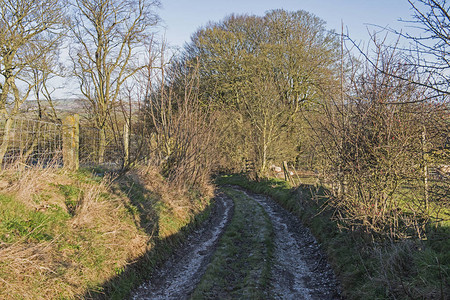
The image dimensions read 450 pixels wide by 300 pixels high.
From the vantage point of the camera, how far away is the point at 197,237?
9.05 metres

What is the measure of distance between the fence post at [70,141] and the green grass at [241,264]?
4.48 meters

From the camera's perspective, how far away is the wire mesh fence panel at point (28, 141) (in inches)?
262

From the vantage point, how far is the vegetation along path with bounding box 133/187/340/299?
5.52 meters

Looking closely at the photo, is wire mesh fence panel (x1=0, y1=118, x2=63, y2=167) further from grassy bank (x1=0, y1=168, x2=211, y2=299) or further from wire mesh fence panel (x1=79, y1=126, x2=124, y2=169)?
wire mesh fence panel (x1=79, y1=126, x2=124, y2=169)

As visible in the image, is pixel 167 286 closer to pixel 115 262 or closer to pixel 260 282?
pixel 115 262

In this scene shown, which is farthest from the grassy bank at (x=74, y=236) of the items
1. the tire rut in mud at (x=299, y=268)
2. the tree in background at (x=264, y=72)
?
the tree in background at (x=264, y=72)

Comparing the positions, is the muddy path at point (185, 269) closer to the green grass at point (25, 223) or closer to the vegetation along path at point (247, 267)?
the vegetation along path at point (247, 267)

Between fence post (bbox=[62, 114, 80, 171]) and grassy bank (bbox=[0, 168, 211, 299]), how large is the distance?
41 cm

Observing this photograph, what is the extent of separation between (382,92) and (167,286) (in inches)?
214

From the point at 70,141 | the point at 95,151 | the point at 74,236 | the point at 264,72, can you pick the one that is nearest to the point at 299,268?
the point at 74,236

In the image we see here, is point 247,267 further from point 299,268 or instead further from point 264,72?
point 264,72

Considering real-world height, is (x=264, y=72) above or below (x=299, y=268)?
above

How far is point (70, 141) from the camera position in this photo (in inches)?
335

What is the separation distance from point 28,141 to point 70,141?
111cm
